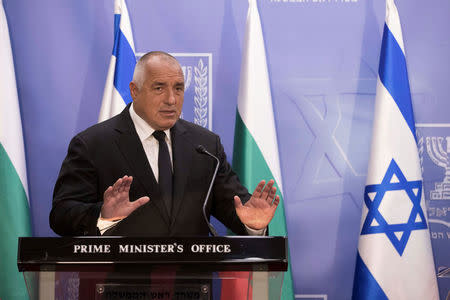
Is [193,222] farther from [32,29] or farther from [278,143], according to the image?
[32,29]

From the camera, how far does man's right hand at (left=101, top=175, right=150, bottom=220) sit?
162 centimetres

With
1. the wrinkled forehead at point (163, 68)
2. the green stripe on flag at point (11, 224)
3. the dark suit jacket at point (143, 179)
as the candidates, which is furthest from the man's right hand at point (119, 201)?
the green stripe on flag at point (11, 224)

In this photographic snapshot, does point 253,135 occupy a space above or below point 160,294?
above

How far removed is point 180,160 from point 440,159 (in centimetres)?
194

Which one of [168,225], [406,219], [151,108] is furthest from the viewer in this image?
[406,219]

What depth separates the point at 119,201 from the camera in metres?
1.64

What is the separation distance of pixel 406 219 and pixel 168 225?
1.48 meters

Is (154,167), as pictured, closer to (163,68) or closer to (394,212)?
(163,68)

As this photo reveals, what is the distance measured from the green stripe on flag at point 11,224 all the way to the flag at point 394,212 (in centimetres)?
197

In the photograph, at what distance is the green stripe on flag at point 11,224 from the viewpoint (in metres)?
3.13

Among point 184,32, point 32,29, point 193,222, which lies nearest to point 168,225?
point 193,222

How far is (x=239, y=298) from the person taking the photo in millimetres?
1401

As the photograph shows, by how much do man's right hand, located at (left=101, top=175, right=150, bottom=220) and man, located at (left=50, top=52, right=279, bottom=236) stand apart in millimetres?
460

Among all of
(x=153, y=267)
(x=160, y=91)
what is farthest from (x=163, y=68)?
(x=153, y=267)
